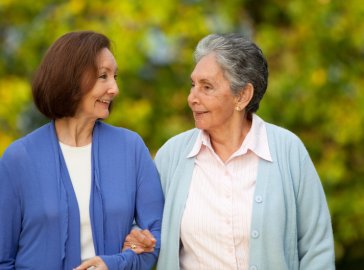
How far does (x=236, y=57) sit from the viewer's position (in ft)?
12.7

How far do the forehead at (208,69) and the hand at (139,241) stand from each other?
67 centimetres

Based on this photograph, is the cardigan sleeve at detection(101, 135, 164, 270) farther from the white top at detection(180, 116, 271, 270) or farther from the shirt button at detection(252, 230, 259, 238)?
the shirt button at detection(252, 230, 259, 238)

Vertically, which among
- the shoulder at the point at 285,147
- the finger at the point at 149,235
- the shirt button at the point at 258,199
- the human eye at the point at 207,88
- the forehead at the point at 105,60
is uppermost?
the forehead at the point at 105,60

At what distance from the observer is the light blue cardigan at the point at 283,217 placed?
12.4 feet

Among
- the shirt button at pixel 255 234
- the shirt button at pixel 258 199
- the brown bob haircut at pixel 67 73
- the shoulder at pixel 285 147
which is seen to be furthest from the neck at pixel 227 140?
the brown bob haircut at pixel 67 73

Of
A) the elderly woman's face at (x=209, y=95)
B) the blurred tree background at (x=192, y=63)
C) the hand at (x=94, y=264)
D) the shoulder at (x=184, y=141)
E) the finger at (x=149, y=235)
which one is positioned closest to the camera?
the hand at (x=94, y=264)

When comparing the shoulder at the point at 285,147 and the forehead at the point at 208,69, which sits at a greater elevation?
the forehead at the point at 208,69

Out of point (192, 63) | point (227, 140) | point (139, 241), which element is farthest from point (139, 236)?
point (192, 63)

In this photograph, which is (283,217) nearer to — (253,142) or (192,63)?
(253,142)

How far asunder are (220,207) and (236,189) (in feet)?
0.33

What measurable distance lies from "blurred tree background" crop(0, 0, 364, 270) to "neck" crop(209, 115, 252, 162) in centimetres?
261

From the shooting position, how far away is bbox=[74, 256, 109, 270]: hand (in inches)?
143

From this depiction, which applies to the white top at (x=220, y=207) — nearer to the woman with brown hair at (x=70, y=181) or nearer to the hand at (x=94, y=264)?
the woman with brown hair at (x=70, y=181)

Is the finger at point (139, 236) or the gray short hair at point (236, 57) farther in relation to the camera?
the gray short hair at point (236, 57)
